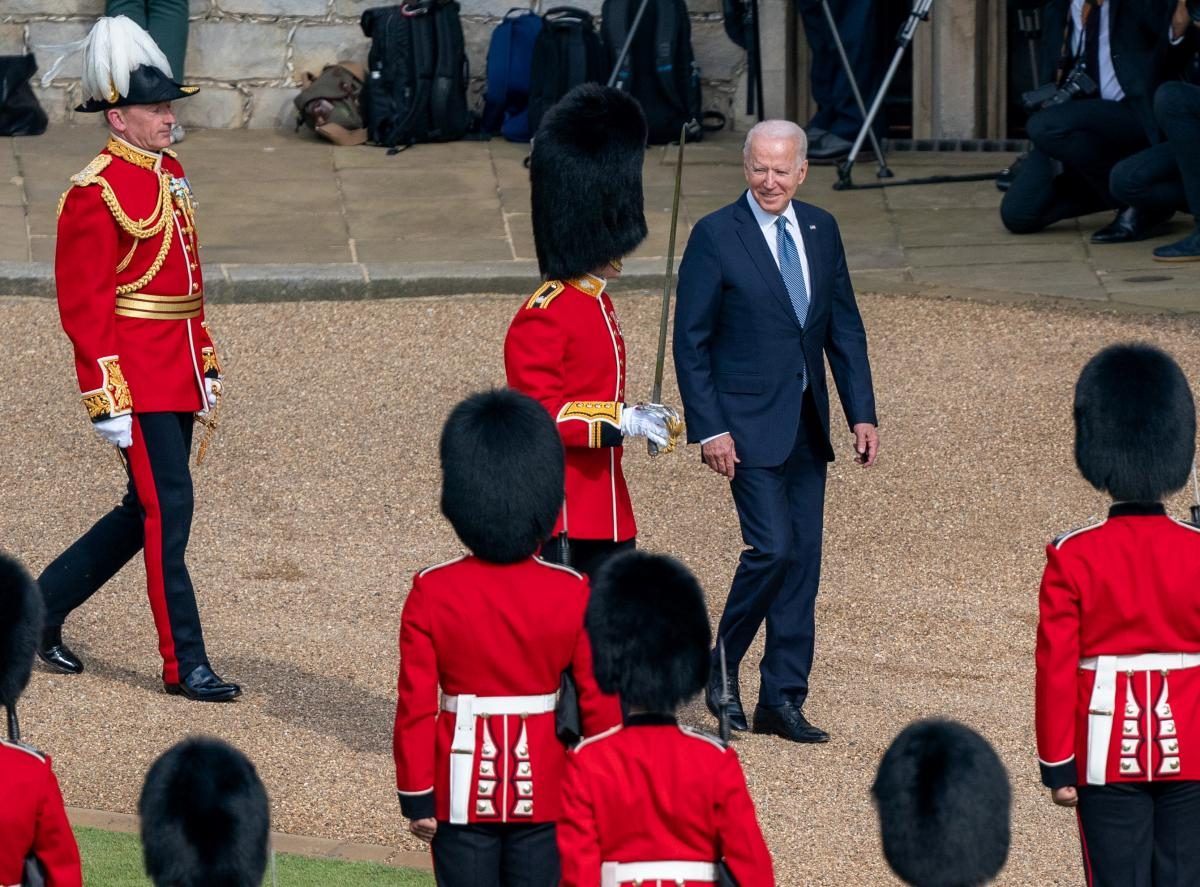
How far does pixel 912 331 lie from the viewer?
8680mm

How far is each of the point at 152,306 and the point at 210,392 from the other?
0.92 feet

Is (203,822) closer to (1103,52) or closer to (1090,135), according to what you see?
Result: (1090,135)

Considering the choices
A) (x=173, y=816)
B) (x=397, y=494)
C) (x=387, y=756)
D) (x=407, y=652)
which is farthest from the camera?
(x=397, y=494)

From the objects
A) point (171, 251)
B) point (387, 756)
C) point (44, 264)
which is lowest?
point (387, 756)

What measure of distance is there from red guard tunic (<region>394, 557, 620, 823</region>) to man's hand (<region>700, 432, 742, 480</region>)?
1.67 metres

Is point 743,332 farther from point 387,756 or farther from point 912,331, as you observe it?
point 912,331

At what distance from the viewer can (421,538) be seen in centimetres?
706

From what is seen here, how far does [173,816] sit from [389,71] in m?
8.91

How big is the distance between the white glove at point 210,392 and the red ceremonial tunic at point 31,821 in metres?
2.44

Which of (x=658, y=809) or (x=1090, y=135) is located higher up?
(x=1090, y=135)

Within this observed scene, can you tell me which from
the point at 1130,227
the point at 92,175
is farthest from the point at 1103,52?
the point at 92,175

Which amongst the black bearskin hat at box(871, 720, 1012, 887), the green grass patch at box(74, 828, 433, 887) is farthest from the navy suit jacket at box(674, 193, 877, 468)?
the black bearskin hat at box(871, 720, 1012, 887)

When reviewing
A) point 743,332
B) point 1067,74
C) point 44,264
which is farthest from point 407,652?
point 1067,74

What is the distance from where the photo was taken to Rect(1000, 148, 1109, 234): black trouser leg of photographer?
9766 millimetres
